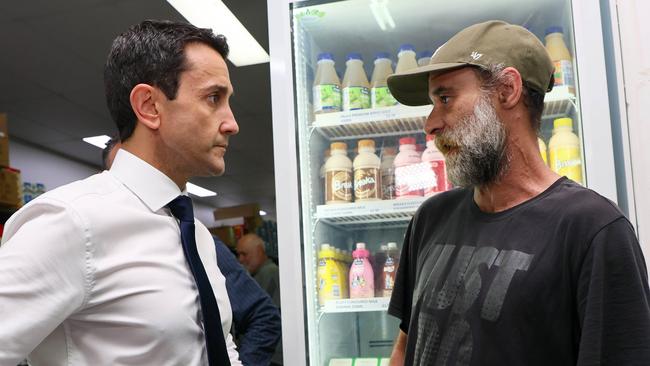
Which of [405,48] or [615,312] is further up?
[405,48]

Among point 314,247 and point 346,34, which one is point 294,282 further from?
point 346,34

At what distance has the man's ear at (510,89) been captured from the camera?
1575 mm

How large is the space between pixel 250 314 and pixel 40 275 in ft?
5.34

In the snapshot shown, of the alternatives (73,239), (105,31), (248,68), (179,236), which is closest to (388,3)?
(179,236)

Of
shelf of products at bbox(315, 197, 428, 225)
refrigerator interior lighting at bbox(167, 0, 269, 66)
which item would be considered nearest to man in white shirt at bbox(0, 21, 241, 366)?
shelf of products at bbox(315, 197, 428, 225)

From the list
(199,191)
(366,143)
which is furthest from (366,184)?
(199,191)

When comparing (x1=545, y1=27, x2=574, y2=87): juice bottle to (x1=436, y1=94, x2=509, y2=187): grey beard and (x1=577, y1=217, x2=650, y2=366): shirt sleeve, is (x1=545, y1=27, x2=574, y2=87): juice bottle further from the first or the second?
(x1=577, y1=217, x2=650, y2=366): shirt sleeve

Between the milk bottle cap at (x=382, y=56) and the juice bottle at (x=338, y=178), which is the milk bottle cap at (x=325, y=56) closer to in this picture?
the milk bottle cap at (x=382, y=56)

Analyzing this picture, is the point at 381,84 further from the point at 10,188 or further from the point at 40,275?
the point at 10,188

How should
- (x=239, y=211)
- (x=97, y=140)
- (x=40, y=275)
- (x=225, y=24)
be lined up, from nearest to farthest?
(x=40, y=275), (x=225, y=24), (x=239, y=211), (x=97, y=140)

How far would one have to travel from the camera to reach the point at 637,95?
86.5 inches

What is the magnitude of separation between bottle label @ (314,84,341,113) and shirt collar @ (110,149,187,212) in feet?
3.91

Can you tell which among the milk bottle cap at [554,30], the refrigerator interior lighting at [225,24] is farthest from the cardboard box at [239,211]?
the milk bottle cap at [554,30]

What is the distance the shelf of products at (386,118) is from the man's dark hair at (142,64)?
1.03 metres
